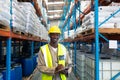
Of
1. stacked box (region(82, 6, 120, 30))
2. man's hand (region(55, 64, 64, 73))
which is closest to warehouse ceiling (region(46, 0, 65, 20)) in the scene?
stacked box (region(82, 6, 120, 30))

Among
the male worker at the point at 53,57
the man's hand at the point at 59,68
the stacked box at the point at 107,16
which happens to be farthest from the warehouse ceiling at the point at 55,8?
the man's hand at the point at 59,68

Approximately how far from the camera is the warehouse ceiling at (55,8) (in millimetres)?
25444

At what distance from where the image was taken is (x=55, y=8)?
27.7 m

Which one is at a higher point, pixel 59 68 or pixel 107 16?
pixel 107 16

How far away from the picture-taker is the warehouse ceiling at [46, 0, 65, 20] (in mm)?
25444

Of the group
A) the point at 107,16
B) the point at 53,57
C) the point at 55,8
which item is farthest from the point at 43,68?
the point at 55,8

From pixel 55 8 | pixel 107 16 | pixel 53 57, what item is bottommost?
pixel 53 57

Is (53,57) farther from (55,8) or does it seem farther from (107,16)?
(55,8)

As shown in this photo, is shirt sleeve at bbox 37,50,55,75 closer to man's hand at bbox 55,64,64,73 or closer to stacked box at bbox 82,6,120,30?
man's hand at bbox 55,64,64,73

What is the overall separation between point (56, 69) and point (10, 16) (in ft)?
5.26

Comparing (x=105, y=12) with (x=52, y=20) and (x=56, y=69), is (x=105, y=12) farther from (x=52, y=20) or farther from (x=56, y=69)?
(x=52, y=20)

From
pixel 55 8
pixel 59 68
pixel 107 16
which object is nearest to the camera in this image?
pixel 59 68

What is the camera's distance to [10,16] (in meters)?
4.64

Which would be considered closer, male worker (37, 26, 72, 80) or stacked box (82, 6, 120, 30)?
male worker (37, 26, 72, 80)
